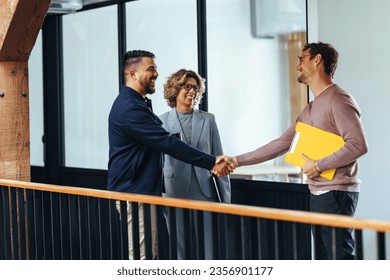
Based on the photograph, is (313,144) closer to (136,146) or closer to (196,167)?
(136,146)

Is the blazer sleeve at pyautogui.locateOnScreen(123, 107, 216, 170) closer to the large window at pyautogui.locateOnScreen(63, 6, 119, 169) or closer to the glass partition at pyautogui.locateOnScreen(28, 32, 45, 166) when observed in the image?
the large window at pyautogui.locateOnScreen(63, 6, 119, 169)

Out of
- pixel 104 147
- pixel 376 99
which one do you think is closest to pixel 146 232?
pixel 376 99

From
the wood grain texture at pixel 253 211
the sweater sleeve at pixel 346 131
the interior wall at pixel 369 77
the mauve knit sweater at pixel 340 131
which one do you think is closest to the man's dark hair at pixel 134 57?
the wood grain texture at pixel 253 211

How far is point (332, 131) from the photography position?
179 inches

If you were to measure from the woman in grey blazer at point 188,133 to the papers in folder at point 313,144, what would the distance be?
0.82 metres

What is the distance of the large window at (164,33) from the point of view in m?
7.30

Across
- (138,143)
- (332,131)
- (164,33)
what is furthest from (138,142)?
(164,33)

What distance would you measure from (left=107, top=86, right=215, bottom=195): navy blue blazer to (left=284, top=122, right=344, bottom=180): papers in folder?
64 cm

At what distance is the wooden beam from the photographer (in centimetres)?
516

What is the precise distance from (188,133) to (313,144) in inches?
43.8

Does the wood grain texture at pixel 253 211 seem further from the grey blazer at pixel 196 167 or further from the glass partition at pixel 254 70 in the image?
the glass partition at pixel 254 70

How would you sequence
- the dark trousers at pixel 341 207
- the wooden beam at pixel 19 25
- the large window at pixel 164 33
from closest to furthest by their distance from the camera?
the dark trousers at pixel 341 207
the wooden beam at pixel 19 25
the large window at pixel 164 33

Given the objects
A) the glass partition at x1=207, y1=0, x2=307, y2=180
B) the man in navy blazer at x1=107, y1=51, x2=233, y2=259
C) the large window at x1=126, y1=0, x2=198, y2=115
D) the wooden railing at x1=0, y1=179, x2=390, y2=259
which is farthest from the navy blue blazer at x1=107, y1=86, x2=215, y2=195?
the large window at x1=126, y1=0, x2=198, y2=115
